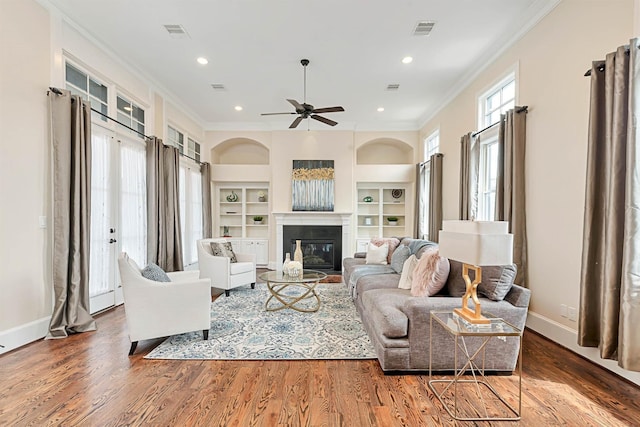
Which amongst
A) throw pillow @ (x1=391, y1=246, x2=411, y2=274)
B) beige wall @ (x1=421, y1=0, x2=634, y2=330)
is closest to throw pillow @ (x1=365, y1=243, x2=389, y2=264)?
throw pillow @ (x1=391, y1=246, x2=411, y2=274)

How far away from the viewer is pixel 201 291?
3109 millimetres

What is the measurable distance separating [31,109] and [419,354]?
4232 millimetres

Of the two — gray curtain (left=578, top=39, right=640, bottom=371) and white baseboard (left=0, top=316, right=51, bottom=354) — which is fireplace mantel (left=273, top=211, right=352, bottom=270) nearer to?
white baseboard (left=0, top=316, right=51, bottom=354)

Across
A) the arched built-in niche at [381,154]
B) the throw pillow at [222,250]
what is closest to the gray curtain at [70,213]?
the throw pillow at [222,250]

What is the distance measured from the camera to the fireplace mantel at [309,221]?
7.38 meters

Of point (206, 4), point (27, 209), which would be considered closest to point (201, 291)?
point (27, 209)

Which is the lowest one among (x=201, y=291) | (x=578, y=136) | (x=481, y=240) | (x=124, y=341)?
(x=124, y=341)

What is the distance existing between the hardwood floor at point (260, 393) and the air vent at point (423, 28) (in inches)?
141

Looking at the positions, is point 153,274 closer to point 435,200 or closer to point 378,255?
point 378,255

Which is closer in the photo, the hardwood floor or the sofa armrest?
the hardwood floor

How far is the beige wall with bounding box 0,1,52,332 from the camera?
2885 millimetres

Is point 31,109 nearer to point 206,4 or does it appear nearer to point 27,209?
point 27,209

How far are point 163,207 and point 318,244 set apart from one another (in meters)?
3.49

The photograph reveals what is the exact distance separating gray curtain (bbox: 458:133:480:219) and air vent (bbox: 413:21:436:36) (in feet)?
5.32
